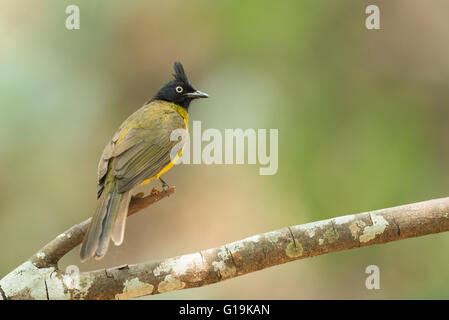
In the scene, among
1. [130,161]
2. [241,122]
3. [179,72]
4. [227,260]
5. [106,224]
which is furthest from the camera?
[241,122]

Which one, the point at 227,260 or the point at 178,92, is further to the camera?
the point at 178,92

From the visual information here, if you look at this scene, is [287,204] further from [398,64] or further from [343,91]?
[398,64]

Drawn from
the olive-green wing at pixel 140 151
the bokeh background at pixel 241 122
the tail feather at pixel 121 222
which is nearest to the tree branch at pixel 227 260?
the tail feather at pixel 121 222

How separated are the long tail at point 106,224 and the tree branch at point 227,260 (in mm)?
119

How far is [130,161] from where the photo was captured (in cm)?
293

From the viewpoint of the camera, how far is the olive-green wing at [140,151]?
9.37ft

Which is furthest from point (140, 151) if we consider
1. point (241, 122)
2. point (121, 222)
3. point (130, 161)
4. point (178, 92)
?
point (241, 122)

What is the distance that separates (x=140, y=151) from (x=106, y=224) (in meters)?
0.59

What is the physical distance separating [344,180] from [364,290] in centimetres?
101

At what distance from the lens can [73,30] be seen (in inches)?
197

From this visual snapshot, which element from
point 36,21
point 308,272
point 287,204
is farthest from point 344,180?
point 36,21

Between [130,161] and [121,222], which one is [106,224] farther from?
[130,161]

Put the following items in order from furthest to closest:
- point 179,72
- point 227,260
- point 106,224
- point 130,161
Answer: point 179,72
point 130,161
point 106,224
point 227,260

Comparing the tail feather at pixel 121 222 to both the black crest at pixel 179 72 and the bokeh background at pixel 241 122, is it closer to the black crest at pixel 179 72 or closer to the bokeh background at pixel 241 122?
the black crest at pixel 179 72
